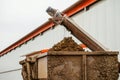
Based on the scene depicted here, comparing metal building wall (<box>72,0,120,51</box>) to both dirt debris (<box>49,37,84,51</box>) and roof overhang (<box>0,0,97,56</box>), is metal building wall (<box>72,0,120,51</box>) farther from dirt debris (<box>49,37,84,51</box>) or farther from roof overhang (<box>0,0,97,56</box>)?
dirt debris (<box>49,37,84,51</box>)

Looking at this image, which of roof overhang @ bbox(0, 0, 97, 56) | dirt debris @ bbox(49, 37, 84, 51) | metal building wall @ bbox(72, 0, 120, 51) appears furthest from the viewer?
roof overhang @ bbox(0, 0, 97, 56)

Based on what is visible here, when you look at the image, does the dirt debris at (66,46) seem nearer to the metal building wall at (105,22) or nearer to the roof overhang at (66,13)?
the metal building wall at (105,22)

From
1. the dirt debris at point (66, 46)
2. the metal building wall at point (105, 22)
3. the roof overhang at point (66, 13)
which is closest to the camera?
the dirt debris at point (66, 46)

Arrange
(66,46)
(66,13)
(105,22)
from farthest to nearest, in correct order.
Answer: (66,13), (105,22), (66,46)

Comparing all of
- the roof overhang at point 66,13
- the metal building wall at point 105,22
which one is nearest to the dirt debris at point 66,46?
the metal building wall at point 105,22

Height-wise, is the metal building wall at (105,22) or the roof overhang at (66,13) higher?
the roof overhang at (66,13)

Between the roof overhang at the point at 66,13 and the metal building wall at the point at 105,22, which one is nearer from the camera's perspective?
the metal building wall at the point at 105,22

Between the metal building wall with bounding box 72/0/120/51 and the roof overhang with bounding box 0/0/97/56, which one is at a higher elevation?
the roof overhang with bounding box 0/0/97/56

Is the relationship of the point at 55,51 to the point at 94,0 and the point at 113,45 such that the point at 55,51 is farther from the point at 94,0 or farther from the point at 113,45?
the point at 94,0

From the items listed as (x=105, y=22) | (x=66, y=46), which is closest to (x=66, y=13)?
(x=105, y=22)

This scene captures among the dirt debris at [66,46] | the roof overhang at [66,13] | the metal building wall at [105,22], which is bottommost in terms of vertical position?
the dirt debris at [66,46]

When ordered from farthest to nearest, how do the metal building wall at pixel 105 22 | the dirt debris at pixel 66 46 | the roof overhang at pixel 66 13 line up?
the roof overhang at pixel 66 13
the metal building wall at pixel 105 22
the dirt debris at pixel 66 46

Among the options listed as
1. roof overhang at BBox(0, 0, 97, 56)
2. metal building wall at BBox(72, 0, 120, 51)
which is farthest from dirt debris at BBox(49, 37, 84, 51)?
roof overhang at BBox(0, 0, 97, 56)

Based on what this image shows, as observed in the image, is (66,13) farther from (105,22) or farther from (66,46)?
(66,46)
